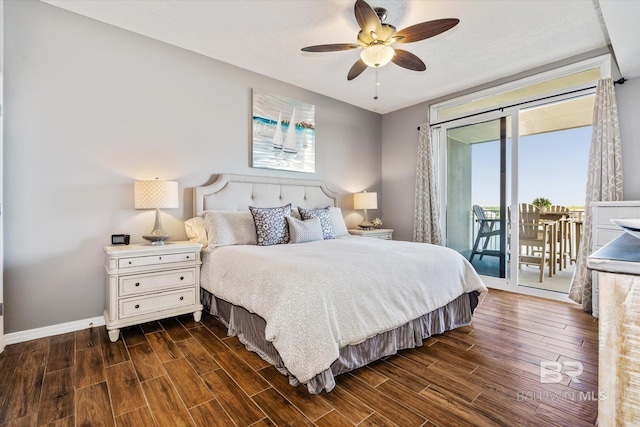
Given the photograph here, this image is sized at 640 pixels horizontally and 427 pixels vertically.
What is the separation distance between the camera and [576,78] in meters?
3.33

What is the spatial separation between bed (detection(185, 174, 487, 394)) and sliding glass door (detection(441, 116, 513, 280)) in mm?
1641

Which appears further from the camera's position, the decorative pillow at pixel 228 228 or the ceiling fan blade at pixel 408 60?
the decorative pillow at pixel 228 228

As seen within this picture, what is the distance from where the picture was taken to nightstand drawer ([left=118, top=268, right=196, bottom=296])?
2375 mm

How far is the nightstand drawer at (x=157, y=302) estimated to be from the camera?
2385 mm

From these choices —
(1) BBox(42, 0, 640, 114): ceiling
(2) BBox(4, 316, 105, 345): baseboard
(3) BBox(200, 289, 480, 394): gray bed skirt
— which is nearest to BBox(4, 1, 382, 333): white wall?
(2) BBox(4, 316, 105, 345): baseboard

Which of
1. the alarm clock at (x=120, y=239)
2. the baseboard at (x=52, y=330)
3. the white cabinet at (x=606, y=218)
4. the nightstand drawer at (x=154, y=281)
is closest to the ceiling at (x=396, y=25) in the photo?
the white cabinet at (x=606, y=218)

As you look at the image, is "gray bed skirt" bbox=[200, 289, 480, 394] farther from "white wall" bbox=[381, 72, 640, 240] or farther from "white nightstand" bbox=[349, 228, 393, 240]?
"white wall" bbox=[381, 72, 640, 240]

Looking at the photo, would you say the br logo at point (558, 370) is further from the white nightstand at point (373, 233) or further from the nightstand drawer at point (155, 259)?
the nightstand drawer at point (155, 259)

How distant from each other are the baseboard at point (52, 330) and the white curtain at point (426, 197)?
13.4ft

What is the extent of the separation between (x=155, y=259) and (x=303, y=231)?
1382 millimetres

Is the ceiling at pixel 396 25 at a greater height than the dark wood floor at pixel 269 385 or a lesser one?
greater

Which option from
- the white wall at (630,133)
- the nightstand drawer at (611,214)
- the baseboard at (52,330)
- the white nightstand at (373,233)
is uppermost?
the white wall at (630,133)

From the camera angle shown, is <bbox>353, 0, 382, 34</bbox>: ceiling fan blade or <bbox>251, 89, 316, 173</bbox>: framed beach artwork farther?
<bbox>251, 89, 316, 173</bbox>: framed beach artwork

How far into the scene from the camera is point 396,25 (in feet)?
8.77
